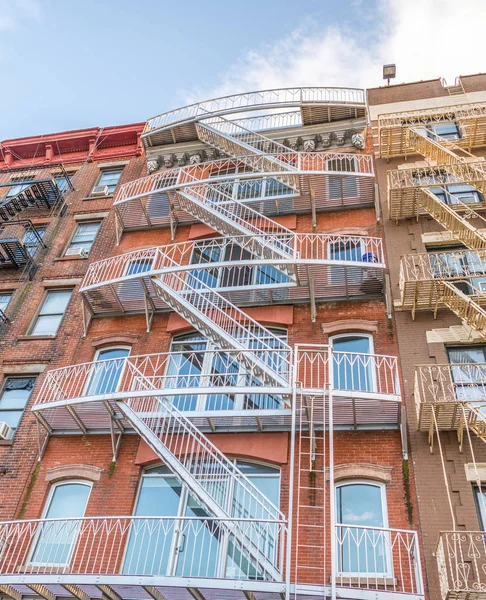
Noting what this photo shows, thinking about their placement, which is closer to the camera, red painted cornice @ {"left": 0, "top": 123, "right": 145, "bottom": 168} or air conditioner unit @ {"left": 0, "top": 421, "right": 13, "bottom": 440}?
air conditioner unit @ {"left": 0, "top": 421, "right": 13, "bottom": 440}

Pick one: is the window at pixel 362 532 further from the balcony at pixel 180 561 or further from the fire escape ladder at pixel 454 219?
the fire escape ladder at pixel 454 219

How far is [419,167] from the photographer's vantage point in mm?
16281

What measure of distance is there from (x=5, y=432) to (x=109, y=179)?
1152 cm

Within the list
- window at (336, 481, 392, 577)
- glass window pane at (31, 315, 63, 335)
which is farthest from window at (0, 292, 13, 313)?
window at (336, 481, 392, 577)

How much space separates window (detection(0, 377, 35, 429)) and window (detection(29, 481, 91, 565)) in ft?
8.74

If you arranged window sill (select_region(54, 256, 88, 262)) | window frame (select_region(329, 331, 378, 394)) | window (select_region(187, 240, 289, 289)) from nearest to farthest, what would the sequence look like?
window frame (select_region(329, 331, 378, 394))
window (select_region(187, 240, 289, 289))
window sill (select_region(54, 256, 88, 262))

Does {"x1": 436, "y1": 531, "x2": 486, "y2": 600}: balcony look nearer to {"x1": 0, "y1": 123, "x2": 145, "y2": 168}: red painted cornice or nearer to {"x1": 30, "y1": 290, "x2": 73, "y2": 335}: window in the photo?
{"x1": 30, "y1": 290, "x2": 73, "y2": 335}: window

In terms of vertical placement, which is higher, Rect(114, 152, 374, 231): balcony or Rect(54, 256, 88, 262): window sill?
Rect(114, 152, 374, 231): balcony

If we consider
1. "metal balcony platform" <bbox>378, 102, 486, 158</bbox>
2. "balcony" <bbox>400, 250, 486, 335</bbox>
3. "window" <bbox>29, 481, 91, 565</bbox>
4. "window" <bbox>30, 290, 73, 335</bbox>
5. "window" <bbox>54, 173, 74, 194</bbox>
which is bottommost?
"window" <bbox>29, 481, 91, 565</bbox>

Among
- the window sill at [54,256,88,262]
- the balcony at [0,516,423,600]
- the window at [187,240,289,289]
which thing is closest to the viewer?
the balcony at [0,516,423,600]

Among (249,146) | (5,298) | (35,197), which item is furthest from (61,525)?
(35,197)

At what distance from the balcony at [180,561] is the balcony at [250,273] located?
5798 millimetres

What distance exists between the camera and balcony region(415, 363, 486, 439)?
→ 10.2 metres

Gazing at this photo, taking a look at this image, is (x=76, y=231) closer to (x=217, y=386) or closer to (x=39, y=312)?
(x=39, y=312)
